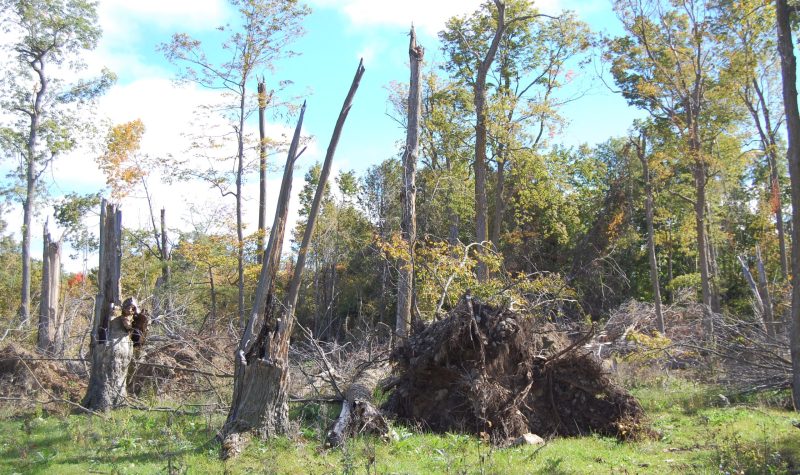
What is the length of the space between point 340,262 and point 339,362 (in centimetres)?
2418

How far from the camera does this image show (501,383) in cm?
923

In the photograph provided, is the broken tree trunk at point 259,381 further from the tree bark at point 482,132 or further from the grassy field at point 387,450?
the tree bark at point 482,132

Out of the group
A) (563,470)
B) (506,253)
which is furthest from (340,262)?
(563,470)

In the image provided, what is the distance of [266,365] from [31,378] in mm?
6528

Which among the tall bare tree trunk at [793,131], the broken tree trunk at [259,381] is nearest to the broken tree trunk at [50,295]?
the broken tree trunk at [259,381]

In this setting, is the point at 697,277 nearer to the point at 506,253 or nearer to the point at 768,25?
the point at 506,253

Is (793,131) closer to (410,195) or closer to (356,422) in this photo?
(356,422)

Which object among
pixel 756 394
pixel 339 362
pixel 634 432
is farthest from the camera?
pixel 339 362

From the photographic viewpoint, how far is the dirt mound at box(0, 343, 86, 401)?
1185 centimetres

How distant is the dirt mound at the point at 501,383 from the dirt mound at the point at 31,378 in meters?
6.50

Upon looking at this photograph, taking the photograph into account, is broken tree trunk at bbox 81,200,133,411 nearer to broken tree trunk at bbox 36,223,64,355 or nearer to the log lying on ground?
the log lying on ground

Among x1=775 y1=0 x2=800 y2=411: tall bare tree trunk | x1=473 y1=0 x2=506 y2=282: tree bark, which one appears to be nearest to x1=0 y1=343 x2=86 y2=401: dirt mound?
x1=473 y1=0 x2=506 y2=282: tree bark

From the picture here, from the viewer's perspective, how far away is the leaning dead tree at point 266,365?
8.11 meters

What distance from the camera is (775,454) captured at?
649cm
